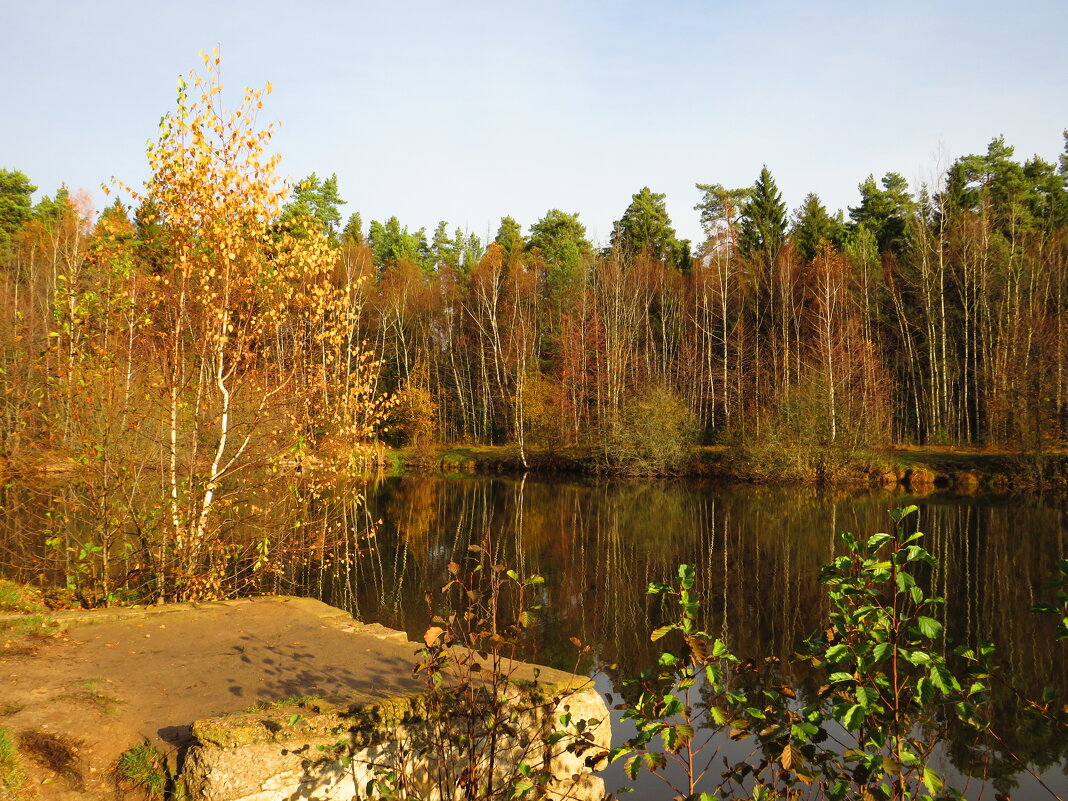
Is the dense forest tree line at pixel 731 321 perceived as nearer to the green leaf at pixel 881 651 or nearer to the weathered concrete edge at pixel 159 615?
the weathered concrete edge at pixel 159 615

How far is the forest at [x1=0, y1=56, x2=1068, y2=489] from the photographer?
26.9ft

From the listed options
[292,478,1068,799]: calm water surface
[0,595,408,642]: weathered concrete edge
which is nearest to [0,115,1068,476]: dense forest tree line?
[292,478,1068,799]: calm water surface

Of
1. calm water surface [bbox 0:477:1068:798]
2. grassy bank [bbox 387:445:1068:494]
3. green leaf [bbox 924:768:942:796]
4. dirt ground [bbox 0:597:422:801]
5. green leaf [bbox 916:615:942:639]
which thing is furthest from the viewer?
grassy bank [bbox 387:445:1068:494]

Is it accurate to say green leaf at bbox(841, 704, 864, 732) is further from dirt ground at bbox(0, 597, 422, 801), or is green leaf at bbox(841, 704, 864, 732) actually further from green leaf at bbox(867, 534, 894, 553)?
dirt ground at bbox(0, 597, 422, 801)

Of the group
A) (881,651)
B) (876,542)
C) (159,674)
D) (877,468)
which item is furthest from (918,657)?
(877,468)

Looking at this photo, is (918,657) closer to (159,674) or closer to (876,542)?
(876,542)

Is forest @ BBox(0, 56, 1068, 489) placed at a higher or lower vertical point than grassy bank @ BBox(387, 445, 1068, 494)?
higher

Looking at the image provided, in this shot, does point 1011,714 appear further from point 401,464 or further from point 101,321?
point 401,464

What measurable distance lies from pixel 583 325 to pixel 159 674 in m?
36.3

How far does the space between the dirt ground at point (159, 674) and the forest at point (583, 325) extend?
77.5 inches

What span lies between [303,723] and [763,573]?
34.9ft

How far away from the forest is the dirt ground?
1.97 meters

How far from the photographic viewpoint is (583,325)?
4069 cm

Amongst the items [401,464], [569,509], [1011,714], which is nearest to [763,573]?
[1011,714]
